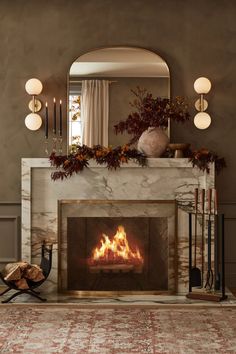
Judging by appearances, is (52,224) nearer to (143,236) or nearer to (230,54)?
(143,236)

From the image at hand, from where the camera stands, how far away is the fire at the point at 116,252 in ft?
18.7

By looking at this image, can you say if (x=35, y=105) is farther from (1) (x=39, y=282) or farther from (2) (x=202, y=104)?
(1) (x=39, y=282)

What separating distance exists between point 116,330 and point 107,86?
2.44 m

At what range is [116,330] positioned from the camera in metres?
4.43

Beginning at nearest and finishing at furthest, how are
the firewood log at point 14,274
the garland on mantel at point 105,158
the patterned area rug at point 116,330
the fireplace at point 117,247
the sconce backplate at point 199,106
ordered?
the patterned area rug at point 116,330
the firewood log at point 14,274
the garland on mantel at point 105,158
the fireplace at point 117,247
the sconce backplate at point 199,106

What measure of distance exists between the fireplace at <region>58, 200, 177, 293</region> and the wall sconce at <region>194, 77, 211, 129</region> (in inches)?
34.2

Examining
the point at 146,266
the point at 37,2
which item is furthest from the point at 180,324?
the point at 37,2

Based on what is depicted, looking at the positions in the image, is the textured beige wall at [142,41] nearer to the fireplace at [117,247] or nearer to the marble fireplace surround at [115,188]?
the marble fireplace surround at [115,188]

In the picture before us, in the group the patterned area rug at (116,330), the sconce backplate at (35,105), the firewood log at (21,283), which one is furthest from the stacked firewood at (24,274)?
the sconce backplate at (35,105)

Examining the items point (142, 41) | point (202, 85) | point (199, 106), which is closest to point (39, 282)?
point (199, 106)

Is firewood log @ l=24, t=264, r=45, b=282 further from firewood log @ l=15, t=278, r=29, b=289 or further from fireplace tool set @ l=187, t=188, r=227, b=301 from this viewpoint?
fireplace tool set @ l=187, t=188, r=227, b=301

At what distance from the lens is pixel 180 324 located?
460 centimetres

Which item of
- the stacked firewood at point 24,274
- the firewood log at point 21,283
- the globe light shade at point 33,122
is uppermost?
the globe light shade at point 33,122

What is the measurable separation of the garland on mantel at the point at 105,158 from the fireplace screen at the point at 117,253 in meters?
0.48
